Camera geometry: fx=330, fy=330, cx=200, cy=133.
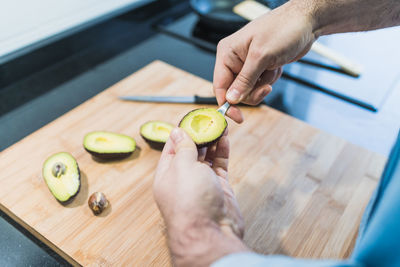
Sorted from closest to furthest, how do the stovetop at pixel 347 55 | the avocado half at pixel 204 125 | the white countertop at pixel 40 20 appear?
the avocado half at pixel 204 125 → the white countertop at pixel 40 20 → the stovetop at pixel 347 55

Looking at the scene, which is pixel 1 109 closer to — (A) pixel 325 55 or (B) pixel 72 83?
(B) pixel 72 83

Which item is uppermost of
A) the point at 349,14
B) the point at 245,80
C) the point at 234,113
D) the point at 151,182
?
the point at 349,14

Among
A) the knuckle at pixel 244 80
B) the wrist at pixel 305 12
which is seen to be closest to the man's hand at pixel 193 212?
the knuckle at pixel 244 80

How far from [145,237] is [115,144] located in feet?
0.87

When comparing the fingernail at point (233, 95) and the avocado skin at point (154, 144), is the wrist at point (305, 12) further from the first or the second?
the avocado skin at point (154, 144)

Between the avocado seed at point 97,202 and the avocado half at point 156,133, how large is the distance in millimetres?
193

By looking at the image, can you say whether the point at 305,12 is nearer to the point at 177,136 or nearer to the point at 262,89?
the point at 262,89

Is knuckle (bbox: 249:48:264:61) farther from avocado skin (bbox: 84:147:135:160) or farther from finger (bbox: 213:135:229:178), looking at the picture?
avocado skin (bbox: 84:147:135:160)

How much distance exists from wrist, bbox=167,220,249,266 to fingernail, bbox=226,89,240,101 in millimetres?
343

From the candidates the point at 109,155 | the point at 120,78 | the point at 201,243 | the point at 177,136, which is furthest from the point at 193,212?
the point at 120,78

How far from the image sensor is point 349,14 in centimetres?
78

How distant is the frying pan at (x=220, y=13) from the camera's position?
1268 millimetres

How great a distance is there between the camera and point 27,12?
3.40 feet

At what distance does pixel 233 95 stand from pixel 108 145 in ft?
1.14
